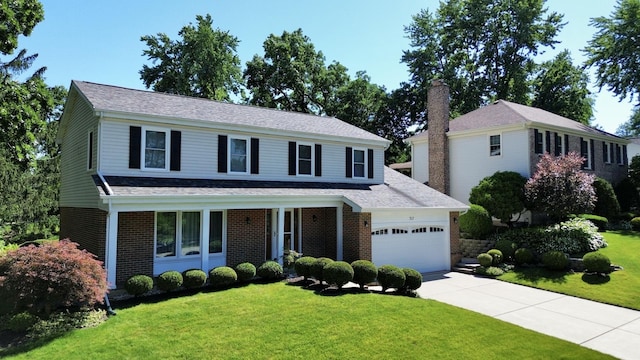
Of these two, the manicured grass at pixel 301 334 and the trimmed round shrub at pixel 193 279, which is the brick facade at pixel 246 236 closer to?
the trimmed round shrub at pixel 193 279

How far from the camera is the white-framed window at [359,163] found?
18609 mm

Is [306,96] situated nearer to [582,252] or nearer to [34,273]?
[582,252]

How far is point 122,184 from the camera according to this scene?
12.0 metres

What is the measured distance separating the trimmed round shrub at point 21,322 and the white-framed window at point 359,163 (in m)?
13.2

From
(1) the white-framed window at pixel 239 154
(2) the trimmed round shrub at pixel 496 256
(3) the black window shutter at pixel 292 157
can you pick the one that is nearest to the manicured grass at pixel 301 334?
(1) the white-framed window at pixel 239 154

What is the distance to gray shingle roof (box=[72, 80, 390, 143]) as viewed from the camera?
527 inches

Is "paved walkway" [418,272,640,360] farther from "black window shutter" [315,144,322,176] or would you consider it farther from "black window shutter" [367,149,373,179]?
"black window shutter" [315,144,322,176]

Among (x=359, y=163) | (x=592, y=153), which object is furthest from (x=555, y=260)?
(x=592, y=153)

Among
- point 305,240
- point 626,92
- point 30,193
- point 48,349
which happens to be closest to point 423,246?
point 305,240

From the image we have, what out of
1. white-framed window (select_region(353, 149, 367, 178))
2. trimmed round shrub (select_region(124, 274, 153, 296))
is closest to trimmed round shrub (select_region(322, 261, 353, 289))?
trimmed round shrub (select_region(124, 274, 153, 296))

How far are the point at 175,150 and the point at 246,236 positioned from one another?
4.09 m

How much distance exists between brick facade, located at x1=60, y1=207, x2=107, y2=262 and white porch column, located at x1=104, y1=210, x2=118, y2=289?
933 millimetres

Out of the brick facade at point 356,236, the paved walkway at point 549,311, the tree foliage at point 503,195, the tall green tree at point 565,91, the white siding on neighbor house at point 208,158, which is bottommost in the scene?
the paved walkway at point 549,311

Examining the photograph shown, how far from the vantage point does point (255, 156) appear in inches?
613
